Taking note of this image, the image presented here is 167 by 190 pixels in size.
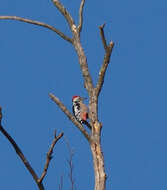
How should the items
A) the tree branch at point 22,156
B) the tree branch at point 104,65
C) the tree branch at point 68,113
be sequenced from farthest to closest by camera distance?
the tree branch at point 104,65 < the tree branch at point 68,113 < the tree branch at point 22,156

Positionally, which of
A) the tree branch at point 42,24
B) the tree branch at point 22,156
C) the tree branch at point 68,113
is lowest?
the tree branch at point 22,156

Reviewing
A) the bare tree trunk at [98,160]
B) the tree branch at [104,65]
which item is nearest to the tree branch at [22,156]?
the bare tree trunk at [98,160]

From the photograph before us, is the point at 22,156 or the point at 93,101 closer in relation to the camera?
the point at 22,156

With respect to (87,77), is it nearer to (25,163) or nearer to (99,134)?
(99,134)

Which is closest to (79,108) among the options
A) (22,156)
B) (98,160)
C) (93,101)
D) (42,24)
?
(42,24)

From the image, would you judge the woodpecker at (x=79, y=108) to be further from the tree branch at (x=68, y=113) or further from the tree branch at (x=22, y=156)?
the tree branch at (x=22, y=156)

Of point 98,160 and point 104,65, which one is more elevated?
point 104,65

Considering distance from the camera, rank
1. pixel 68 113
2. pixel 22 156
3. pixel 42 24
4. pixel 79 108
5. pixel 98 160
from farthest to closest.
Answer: pixel 79 108 → pixel 42 24 → pixel 68 113 → pixel 98 160 → pixel 22 156

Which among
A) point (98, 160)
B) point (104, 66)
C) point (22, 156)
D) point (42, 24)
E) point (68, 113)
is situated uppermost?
point (42, 24)

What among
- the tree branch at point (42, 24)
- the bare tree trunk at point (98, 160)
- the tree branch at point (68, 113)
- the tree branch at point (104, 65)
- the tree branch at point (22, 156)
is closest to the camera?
the tree branch at point (22, 156)

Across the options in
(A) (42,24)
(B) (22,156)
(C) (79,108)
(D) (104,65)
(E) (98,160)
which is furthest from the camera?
(C) (79,108)

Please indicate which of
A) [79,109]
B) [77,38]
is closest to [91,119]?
[77,38]

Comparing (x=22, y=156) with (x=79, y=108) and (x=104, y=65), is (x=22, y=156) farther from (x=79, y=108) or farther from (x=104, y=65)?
(x=79, y=108)

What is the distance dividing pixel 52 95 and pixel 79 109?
11.1ft
